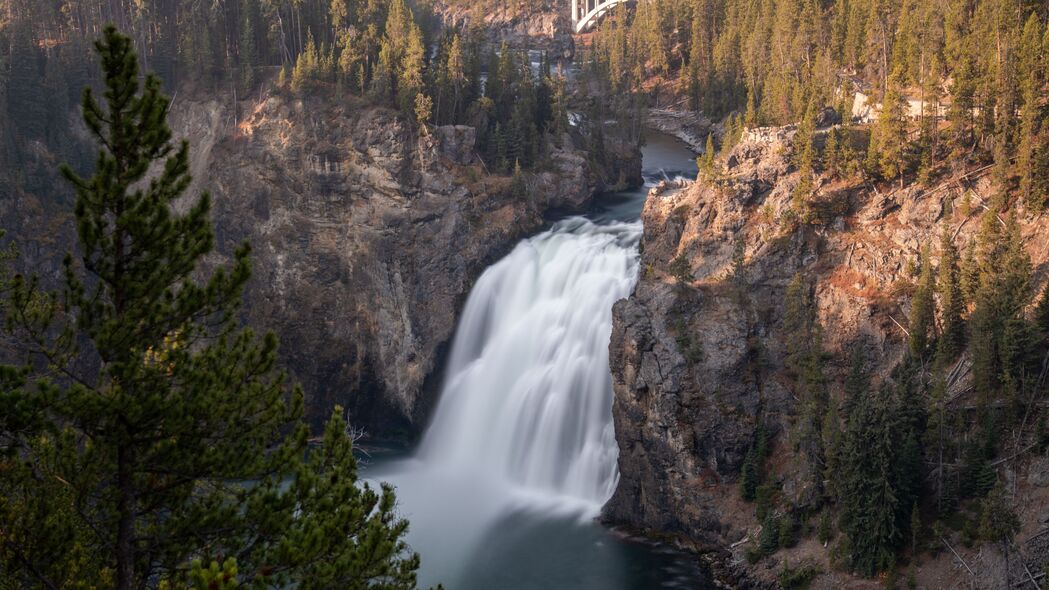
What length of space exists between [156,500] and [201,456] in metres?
1.40

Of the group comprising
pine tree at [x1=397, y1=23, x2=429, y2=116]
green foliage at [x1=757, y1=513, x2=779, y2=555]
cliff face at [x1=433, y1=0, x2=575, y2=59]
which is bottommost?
green foliage at [x1=757, y1=513, x2=779, y2=555]

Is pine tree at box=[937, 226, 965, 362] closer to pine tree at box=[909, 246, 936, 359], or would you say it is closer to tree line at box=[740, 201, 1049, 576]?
tree line at box=[740, 201, 1049, 576]

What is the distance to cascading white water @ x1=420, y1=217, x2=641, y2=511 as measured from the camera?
4694 centimetres

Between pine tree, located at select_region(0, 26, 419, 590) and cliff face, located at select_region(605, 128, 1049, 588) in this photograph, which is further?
cliff face, located at select_region(605, 128, 1049, 588)

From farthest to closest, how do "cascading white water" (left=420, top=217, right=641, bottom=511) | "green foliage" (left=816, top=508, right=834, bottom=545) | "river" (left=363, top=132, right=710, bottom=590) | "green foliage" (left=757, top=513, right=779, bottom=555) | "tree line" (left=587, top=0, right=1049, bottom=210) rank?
"cascading white water" (left=420, top=217, right=641, bottom=511) → "tree line" (left=587, top=0, right=1049, bottom=210) → "river" (left=363, top=132, right=710, bottom=590) → "green foliage" (left=757, top=513, right=779, bottom=555) → "green foliage" (left=816, top=508, right=834, bottom=545)

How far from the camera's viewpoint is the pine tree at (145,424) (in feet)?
44.5

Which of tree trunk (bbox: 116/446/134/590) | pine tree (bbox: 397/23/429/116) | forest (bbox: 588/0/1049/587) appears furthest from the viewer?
pine tree (bbox: 397/23/429/116)

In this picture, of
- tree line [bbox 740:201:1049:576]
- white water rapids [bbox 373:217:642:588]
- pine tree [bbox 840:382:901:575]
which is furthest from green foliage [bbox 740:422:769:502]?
white water rapids [bbox 373:217:642:588]

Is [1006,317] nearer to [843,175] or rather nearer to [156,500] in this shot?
[843,175]

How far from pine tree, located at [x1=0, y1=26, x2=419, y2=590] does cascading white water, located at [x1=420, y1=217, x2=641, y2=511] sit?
31309 millimetres

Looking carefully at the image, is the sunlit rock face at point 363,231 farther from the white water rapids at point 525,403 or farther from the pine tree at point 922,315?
the pine tree at point 922,315

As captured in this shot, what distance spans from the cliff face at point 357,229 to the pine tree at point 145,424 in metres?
42.0

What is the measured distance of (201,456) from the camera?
1434 centimetres

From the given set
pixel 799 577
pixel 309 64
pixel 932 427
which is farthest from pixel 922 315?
pixel 309 64
